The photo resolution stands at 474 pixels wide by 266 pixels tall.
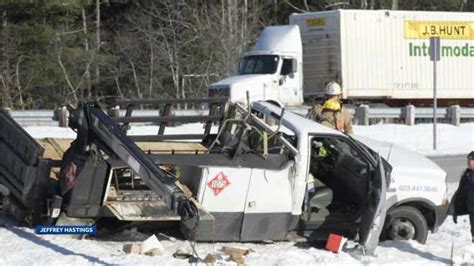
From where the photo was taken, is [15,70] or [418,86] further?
[15,70]

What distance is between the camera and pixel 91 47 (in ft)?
144

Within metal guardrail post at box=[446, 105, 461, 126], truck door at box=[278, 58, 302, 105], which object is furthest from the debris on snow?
metal guardrail post at box=[446, 105, 461, 126]

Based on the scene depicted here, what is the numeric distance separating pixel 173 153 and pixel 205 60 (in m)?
31.3

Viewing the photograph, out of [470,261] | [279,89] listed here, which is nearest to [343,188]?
[470,261]

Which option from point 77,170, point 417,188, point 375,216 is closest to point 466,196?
point 417,188

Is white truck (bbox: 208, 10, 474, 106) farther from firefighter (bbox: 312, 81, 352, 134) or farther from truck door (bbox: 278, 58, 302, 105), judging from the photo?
firefighter (bbox: 312, 81, 352, 134)

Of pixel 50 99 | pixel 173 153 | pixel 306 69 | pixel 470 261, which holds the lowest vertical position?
pixel 50 99

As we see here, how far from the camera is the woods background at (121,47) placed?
38.8 meters

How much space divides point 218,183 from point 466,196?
252cm

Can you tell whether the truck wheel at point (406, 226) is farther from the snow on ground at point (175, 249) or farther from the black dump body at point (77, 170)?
the black dump body at point (77, 170)

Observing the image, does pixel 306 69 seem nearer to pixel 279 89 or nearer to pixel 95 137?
pixel 279 89

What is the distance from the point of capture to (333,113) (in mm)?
10141

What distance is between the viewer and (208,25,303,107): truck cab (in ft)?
83.2

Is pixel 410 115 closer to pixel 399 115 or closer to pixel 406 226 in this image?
pixel 399 115
